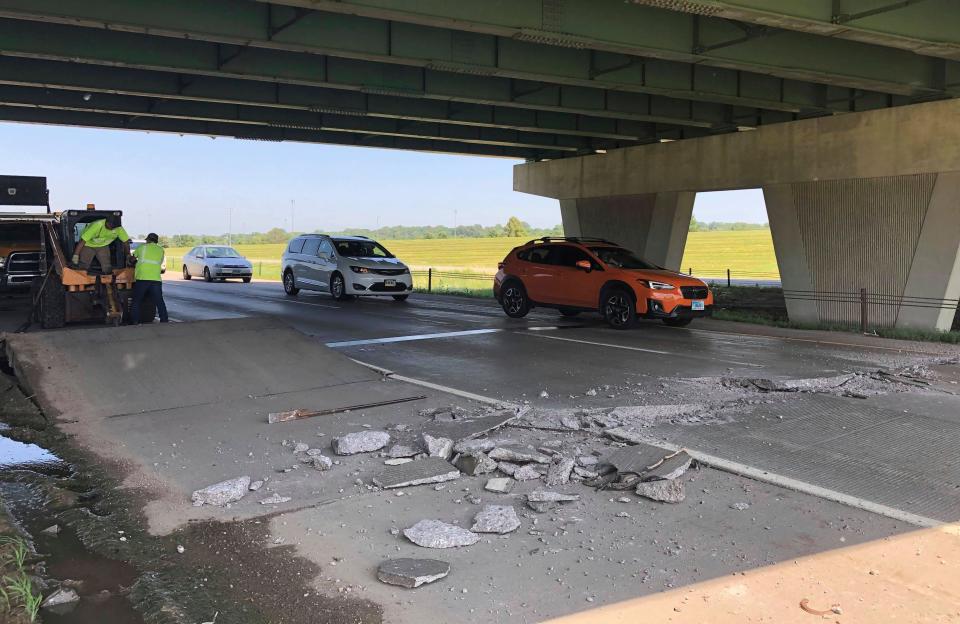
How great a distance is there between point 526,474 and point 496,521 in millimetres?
932

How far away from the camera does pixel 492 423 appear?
22.1 ft

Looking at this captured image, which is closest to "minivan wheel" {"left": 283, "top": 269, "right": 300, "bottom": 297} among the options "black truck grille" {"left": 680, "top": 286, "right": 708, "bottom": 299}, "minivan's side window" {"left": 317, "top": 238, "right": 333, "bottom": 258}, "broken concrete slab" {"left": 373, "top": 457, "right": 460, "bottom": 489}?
"minivan's side window" {"left": 317, "top": 238, "right": 333, "bottom": 258}

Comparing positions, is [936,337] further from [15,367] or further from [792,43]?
[15,367]

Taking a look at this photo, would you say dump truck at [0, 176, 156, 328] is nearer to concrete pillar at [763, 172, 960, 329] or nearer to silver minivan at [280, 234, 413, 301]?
silver minivan at [280, 234, 413, 301]

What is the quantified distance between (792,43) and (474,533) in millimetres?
13018

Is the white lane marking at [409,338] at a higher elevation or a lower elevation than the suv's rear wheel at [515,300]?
lower

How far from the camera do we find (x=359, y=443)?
19.9 feet

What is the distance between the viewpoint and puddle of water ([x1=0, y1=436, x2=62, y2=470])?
19.3ft

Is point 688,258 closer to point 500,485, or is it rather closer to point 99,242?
point 99,242

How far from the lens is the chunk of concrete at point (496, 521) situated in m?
4.47

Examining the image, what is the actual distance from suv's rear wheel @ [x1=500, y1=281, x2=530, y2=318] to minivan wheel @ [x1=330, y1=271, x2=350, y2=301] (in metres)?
5.39

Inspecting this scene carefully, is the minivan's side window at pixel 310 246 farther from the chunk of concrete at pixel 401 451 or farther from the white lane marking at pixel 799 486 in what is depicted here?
the white lane marking at pixel 799 486

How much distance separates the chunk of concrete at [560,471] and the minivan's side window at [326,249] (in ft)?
54.3

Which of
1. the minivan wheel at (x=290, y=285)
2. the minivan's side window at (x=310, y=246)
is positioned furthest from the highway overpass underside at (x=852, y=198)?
the minivan wheel at (x=290, y=285)
